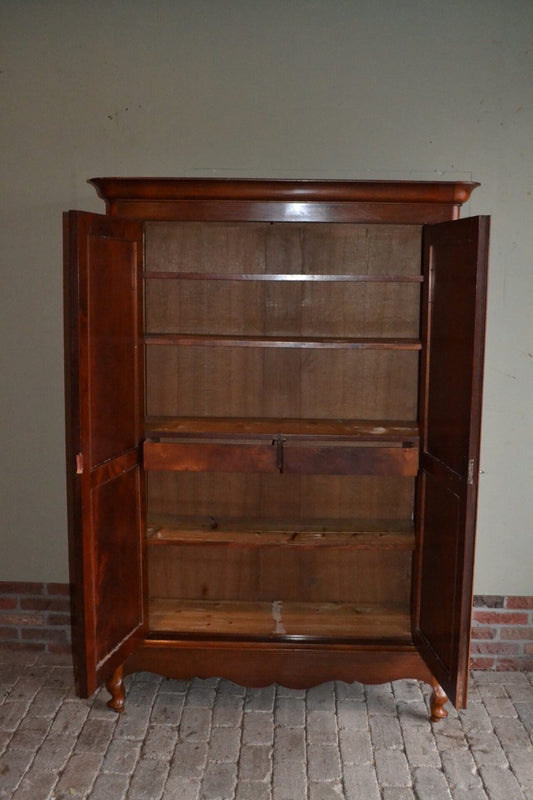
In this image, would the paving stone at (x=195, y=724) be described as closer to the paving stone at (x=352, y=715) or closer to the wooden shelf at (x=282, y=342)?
the paving stone at (x=352, y=715)

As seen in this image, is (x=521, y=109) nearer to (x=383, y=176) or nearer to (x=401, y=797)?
(x=383, y=176)

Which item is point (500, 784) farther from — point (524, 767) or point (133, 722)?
point (133, 722)

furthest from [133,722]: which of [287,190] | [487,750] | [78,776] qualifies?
[287,190]

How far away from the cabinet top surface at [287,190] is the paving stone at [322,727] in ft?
6.11

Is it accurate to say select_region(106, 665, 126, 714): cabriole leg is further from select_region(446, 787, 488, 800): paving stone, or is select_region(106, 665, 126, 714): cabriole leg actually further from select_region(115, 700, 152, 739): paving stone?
select_region(446, 787, 488, 800): paving stone

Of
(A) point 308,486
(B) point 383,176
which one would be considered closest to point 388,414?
(A) point 308,486

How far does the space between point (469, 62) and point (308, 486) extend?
174 cm

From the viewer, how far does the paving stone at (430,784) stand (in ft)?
7.84

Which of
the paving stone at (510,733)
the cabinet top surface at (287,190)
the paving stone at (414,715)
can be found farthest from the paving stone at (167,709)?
the cabinet top surface at (287,190)

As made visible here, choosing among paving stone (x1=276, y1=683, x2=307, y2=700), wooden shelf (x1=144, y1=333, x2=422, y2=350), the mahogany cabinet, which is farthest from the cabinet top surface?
paving stone (x1=276, y1=683, x2=307, y2=700)

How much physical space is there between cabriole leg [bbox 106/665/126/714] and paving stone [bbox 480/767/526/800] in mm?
1289

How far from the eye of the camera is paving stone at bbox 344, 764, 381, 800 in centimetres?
238

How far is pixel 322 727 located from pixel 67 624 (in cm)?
117

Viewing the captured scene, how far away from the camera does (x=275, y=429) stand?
112 inches
